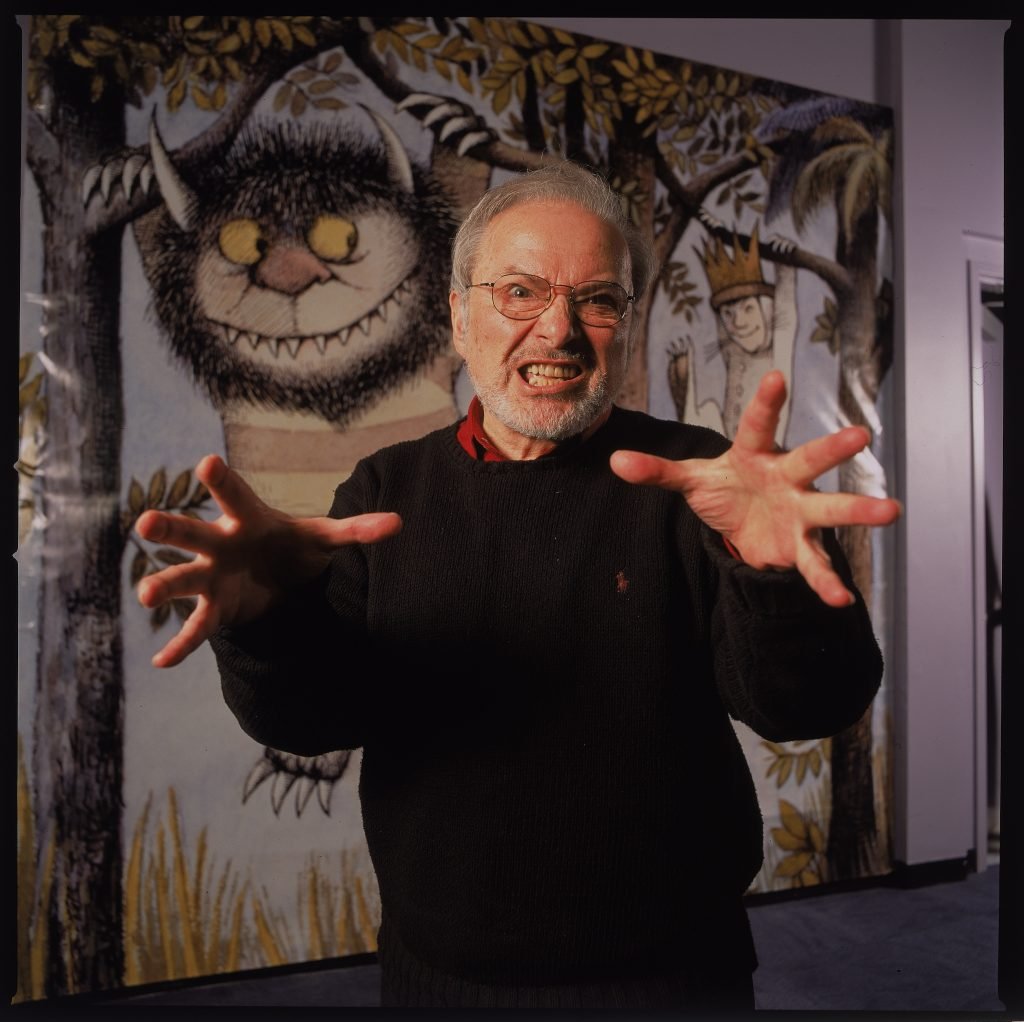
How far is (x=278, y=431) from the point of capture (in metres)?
1.96

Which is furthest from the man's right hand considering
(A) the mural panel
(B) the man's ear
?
(A) the mural panel

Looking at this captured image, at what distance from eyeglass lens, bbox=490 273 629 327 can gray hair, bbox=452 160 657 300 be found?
3.1 inches

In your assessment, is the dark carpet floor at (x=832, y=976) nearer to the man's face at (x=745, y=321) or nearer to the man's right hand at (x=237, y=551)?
the man's right hand at (x=237, y=551)

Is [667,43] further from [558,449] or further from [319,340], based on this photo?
[558,449]

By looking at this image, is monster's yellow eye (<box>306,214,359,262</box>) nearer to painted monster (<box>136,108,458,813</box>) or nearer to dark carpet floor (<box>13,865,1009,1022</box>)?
painted monster (<box>136,108,458,813</box>)

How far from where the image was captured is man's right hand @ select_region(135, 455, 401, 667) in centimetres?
73

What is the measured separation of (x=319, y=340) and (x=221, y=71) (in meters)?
0.66

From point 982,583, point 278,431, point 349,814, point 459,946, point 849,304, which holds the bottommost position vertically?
point 349,814

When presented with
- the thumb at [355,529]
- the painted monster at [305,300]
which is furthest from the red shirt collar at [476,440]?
the painted monster at [305,300]

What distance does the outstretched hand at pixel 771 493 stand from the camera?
67 centimetres

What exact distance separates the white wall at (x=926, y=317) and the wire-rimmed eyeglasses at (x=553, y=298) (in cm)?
149

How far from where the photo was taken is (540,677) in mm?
991

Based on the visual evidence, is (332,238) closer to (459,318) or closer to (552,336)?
(459,318)

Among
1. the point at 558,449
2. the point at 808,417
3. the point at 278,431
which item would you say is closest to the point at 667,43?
the point at 808,417
